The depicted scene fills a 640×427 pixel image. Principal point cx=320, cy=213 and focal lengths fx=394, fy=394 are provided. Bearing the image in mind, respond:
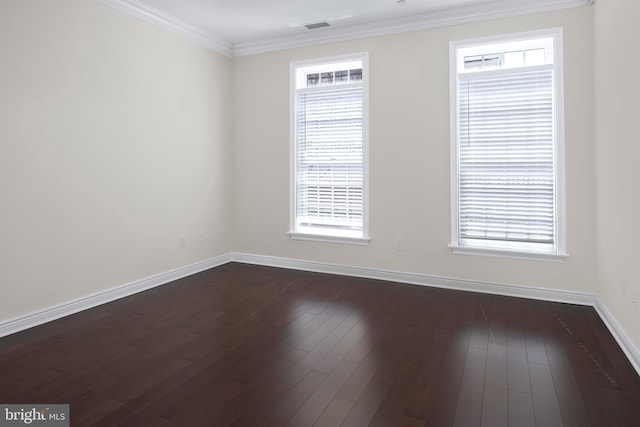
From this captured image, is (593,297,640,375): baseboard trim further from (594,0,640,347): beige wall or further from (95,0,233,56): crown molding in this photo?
(95,0,233,56): crown molding

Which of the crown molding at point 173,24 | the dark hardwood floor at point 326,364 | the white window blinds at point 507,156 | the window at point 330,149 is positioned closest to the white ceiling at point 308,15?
the crown molding at point 173,24

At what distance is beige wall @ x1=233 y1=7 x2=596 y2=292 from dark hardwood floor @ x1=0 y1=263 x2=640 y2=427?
471mm

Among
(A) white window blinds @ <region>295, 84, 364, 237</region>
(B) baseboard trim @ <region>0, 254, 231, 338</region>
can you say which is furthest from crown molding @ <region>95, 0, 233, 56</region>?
(B) baseboard trim @ <region>0, 254, 231, 338</region>

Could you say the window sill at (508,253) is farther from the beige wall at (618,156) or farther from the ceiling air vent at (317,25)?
the ceiling air vent at (317,25)

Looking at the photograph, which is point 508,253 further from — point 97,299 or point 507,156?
point 97,299

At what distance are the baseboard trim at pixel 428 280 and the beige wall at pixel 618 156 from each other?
324 millimetres

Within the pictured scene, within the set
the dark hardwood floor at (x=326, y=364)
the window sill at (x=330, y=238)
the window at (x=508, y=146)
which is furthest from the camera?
the window sill at (x=330, y=238)

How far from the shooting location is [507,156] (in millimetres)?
4031

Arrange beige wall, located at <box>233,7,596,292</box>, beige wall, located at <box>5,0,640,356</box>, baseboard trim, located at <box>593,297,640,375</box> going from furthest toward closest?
beige wall, located at <box>233,7,596,292</box> < beige wall, located at <box>5,0,640,356</box> < baseboard trim, located at <box>593,297,640,375</box>

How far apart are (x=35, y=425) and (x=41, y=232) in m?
1.77

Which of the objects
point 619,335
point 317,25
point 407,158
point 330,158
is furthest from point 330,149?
point 619,335

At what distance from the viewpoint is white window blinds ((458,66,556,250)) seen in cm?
389

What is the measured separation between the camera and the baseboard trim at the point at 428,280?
3.84 m

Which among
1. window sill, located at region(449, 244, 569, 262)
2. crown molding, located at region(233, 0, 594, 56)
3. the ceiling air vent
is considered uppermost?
the ceiling air vent
